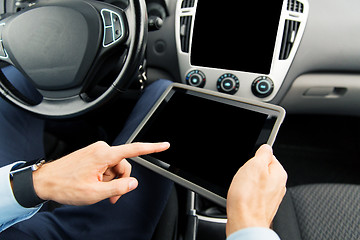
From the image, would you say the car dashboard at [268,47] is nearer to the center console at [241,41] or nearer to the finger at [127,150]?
the center console at [241,41]

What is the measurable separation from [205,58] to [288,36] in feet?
0.82

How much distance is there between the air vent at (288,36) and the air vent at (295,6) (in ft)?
0.11

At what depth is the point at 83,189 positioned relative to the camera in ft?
1.72

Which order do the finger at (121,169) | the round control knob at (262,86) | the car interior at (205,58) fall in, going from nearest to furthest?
the finger at (121,169) → the car interior at (205,58) → the round control knob at (262,86)

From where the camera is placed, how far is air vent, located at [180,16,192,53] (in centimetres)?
88

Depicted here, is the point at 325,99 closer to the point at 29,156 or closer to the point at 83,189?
the point at 83,189

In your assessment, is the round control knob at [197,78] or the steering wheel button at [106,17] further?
the round control knob at [197,78]

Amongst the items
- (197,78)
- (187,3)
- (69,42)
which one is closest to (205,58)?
(197,78)

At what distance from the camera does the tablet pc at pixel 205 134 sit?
62 centimetres

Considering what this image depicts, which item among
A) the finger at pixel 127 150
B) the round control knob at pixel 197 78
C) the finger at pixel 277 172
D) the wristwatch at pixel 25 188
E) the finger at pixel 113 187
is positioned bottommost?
the wristwatch at pixel 25 188

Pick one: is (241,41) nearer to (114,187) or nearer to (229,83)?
(229,83)

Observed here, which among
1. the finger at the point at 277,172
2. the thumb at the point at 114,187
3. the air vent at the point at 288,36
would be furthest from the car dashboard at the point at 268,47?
the thumb at the point at 114,187

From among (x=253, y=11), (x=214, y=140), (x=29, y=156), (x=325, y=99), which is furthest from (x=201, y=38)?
(x=29, y=156)

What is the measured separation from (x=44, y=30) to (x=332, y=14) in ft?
2.69
